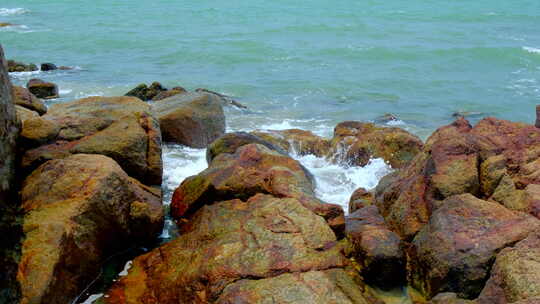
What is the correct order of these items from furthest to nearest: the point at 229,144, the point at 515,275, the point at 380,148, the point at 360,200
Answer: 1. the point at 380,148
2. the point at 229,144
3. the point at 360,200
4. the point at 515,275

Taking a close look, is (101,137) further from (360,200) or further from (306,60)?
(306,60)

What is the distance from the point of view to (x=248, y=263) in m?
7.84

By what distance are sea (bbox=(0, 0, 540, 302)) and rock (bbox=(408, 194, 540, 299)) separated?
178 inches

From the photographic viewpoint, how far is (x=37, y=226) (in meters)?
8.25

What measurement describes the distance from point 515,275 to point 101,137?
7796mm

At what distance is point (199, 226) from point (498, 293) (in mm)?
4886

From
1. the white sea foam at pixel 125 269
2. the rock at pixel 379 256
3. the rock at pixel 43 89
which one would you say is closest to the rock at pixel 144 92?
the rock at pixel 43 89

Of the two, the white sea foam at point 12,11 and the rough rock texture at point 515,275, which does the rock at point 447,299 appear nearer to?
the rough rock texture at point 515,275

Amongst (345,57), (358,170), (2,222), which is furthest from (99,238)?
(345,57)

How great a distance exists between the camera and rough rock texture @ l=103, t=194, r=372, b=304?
7410 mm

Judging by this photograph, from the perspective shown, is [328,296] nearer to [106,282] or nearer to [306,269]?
[306,269]

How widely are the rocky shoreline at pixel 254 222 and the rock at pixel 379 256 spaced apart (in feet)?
0.07

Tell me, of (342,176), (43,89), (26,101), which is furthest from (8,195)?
(43,89)

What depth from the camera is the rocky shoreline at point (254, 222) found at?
7.61 meters
